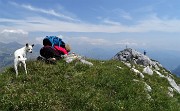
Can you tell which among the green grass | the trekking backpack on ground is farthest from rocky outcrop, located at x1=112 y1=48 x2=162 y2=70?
the green grass

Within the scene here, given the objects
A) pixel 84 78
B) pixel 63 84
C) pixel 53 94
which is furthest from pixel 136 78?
pixel 53 94

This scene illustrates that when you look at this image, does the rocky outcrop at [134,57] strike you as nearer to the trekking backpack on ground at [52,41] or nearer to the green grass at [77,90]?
the trekking backpack on ground at [52,41]

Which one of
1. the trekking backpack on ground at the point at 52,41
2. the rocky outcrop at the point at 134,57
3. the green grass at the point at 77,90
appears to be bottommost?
the rocky outcrop at the point at 134,57

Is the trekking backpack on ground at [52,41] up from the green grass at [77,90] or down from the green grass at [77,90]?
up

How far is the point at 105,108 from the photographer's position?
50.3 feet

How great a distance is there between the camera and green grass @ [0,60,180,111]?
50.5 feet

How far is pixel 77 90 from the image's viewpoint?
1745 cm

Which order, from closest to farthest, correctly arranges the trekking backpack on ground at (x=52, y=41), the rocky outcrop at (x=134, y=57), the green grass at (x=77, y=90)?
the green grass at (x=77, y=90) → the trekking backpack on ground at (x=52, y=41) → the rocky outcrop at (x=134, y=57)

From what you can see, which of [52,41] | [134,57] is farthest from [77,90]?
[134,57]

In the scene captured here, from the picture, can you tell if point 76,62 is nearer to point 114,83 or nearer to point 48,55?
point 48,55

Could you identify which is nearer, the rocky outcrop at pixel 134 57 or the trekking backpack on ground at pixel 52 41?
the trekking backpack on ground at pixel 52 41

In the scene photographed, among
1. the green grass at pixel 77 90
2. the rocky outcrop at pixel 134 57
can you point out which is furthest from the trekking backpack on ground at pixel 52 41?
the rocky outcrop at pixel 134 57

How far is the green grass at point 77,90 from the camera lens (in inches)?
606

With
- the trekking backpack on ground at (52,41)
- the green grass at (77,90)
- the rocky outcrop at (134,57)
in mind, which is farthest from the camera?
the rocky outcrop at (134,57)
